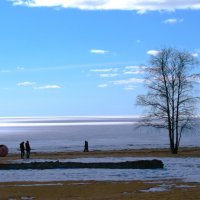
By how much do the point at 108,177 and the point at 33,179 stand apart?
373 centimetres

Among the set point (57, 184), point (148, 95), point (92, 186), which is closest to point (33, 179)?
point (57, 184)

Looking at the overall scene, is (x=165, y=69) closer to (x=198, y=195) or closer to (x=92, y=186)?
(x=92, y=186)

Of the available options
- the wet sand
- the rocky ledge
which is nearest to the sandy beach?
the wet sand

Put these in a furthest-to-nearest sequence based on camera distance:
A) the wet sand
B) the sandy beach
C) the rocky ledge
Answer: the rocky ledge
the sandy beach
the wet sand

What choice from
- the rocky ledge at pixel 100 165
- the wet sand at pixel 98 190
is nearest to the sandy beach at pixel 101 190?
the wet sand at pixel 98 190

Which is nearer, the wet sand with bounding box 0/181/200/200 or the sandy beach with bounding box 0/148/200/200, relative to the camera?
the wet sand with bounding box 0/181/200/200

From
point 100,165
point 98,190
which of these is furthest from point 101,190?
point 100,165

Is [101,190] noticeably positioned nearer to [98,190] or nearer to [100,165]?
[98,190]

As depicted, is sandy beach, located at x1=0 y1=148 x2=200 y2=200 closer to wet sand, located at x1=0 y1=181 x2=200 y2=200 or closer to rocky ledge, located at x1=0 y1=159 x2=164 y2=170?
wet sand, located at x1=0 y1=181 x2=200 y2=200

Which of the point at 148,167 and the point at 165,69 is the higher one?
the point at 165,69

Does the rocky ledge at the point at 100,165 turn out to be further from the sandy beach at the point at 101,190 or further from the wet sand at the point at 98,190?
the wet sand at the point at 98,190

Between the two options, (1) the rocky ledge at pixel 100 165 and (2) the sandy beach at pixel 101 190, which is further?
(1) the rocky ledge at pixel 100 165

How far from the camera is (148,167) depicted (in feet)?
98.4

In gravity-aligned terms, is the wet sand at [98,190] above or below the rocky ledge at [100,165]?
below
